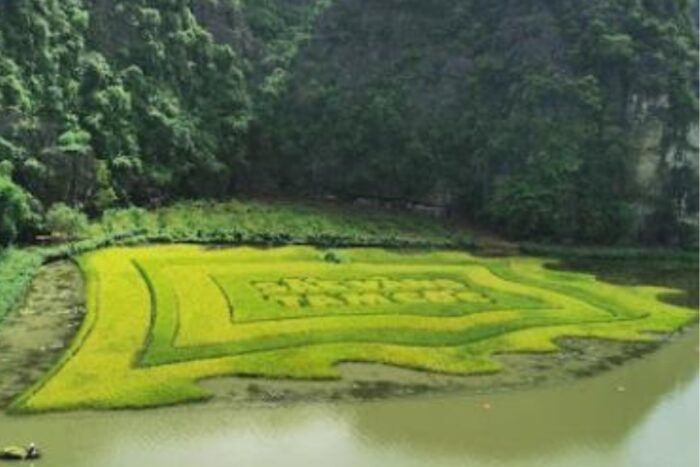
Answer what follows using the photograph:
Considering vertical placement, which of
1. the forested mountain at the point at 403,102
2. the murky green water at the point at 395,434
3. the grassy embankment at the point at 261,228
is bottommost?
the murky green water at the point at 395,434

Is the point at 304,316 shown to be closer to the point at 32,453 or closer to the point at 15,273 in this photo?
the point at 15,273

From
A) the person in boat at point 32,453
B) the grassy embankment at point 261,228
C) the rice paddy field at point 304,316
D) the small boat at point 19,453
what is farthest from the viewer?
the grassy embankment at point 261,228

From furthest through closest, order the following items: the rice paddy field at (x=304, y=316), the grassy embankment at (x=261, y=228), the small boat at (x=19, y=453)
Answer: the grassy embankment at (x=261, y=228), the rice paddy field at (x=304, y=316), the small boat at (x=19, y=453)

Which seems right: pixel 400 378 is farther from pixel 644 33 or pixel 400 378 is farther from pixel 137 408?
pixel 644 33

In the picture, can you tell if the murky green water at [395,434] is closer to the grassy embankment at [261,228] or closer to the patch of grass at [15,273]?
the patch of grass at [15,273]

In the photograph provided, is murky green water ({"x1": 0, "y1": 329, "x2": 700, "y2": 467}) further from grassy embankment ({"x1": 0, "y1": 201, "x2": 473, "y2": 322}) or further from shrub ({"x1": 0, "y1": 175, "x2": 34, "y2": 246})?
shrub ({"x1": 0, "y1": 175, "x2": 34, "y2": 246})

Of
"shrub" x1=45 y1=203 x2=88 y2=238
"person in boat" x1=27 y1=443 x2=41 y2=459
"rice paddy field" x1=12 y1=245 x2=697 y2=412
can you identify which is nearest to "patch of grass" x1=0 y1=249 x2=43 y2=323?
"rice paddy field" x1=12 y1=245 x2=697 y2=412

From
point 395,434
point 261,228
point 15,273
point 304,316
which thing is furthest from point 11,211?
point 395,434

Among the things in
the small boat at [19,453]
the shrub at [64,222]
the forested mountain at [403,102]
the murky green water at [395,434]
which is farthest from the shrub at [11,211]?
the small boat at [19,453]
